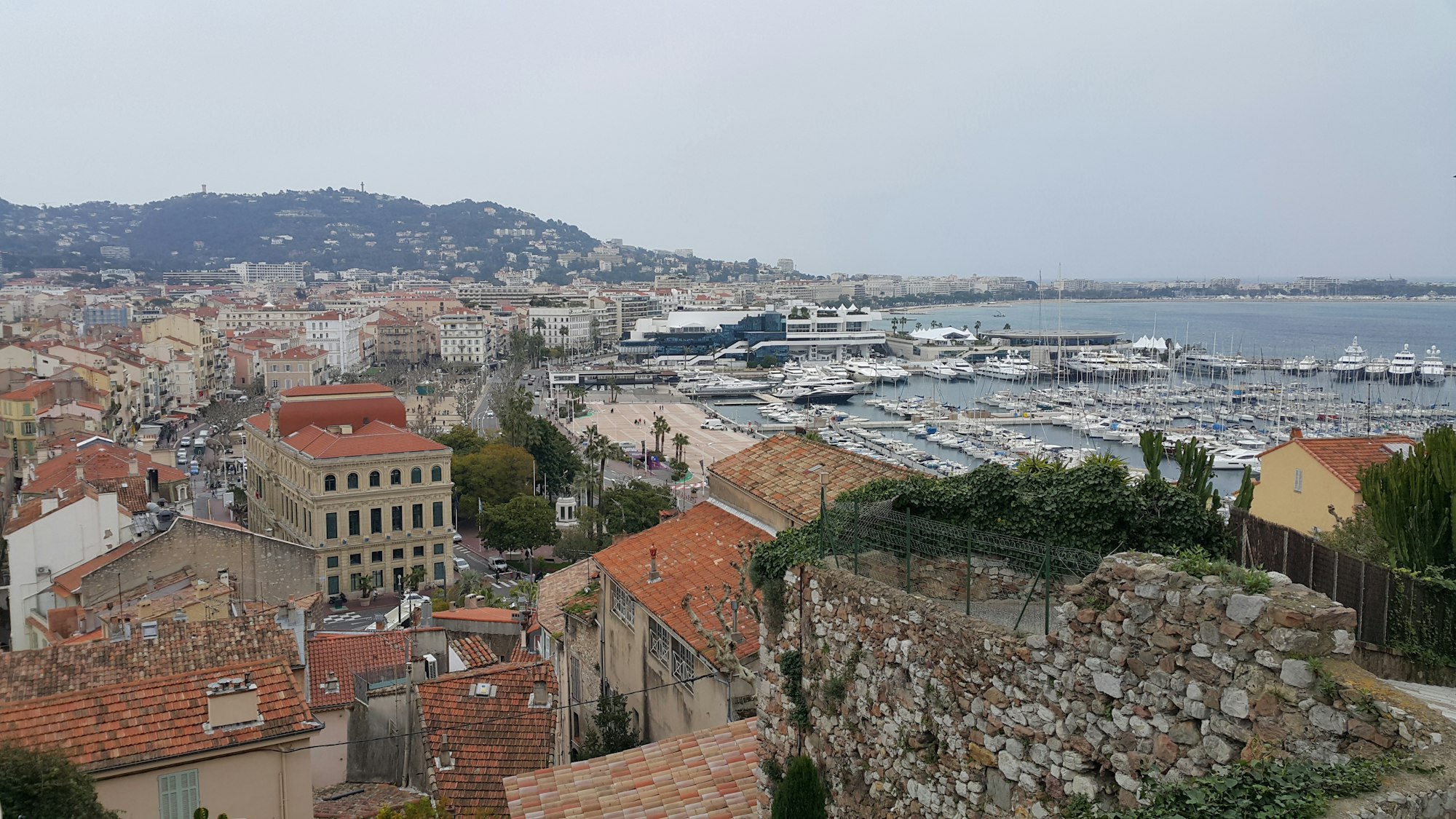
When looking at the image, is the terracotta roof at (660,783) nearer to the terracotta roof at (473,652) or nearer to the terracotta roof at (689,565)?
the terracotta roof at (689,565)

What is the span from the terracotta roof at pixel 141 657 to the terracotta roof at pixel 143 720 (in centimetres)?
139

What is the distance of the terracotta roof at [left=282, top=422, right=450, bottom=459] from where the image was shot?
130 feet

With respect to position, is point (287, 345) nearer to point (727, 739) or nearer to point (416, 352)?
point (416, 352)

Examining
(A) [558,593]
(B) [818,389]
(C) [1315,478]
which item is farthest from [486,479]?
(B) [818,389]

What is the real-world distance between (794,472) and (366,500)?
29441 millimetres

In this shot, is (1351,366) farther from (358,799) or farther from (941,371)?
(358,799)

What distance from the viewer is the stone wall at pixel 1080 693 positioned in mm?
4152

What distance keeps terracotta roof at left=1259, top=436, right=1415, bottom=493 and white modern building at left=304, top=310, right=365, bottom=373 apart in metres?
108

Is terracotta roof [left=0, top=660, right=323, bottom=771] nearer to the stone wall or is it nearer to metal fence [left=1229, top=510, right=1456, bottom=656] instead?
the stone wall

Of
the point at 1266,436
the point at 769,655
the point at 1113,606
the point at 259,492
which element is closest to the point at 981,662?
the point at 1113,606

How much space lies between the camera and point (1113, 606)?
16.0ft

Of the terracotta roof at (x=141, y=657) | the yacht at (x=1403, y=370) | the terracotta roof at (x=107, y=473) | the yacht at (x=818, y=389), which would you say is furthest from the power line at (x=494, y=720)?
the yacht at (x=1403, y=370)

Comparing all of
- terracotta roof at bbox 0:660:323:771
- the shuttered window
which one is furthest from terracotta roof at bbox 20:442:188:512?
the shuttered window

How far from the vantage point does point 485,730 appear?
43.9 feet
